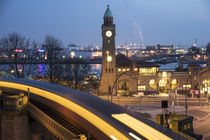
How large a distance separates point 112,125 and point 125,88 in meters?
58.5

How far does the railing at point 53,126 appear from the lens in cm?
1770

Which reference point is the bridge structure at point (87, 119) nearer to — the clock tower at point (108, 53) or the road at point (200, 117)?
Result: the road at point (200, 117)

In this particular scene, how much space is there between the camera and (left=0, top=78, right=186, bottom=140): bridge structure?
1631 cm

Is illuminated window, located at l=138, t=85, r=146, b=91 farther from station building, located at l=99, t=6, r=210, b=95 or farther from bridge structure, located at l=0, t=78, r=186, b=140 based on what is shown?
bridge structure, located at l=0, t=78, r=186, b=140

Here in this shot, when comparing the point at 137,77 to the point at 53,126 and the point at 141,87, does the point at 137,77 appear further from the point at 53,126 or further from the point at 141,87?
the point at 53,126

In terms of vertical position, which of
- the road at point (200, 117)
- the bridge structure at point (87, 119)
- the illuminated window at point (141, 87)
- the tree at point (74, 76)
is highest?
the tree at point (74, 76)

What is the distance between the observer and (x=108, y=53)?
72.7 meters

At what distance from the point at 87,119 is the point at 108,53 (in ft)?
181

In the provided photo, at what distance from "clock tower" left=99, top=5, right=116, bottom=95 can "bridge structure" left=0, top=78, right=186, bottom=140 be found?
4964 cm

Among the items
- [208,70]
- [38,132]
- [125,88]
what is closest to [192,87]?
[208,70]

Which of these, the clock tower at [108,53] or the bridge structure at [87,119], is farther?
the clock tower at [108,53]

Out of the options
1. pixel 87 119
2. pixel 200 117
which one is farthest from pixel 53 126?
pixel 200 117

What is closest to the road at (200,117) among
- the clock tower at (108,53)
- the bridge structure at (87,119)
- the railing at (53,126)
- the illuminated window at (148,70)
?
the bridge structure at (87,119)

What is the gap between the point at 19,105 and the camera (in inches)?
829
